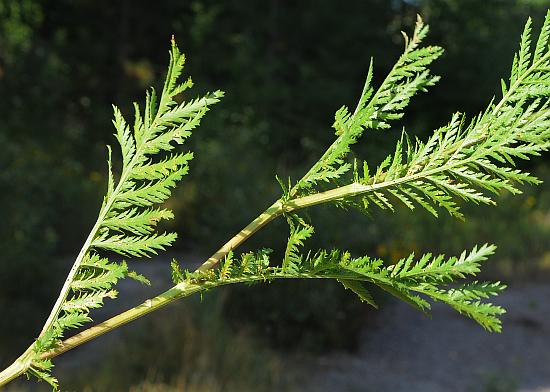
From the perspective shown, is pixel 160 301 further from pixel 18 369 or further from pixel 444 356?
pixel 444 356

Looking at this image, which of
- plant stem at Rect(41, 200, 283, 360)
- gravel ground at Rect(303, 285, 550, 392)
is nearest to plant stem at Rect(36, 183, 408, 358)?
plant stem at Rect(41, 200, 283, 360)

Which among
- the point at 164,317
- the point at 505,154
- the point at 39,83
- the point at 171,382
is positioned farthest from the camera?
the point at 39,83

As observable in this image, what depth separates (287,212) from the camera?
687mm

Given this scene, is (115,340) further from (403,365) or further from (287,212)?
(287,212)

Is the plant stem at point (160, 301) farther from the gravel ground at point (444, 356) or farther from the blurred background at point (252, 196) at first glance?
the gravel ground at point (444, 356)

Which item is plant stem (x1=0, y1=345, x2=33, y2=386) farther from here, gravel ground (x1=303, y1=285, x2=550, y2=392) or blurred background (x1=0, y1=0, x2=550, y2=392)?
gravel ground (x1=303, y1=285, x2=550, y2=392)

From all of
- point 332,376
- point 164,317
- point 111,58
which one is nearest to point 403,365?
point 332,376

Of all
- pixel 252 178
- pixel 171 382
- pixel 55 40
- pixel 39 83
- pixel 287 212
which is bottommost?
pixel 287 212

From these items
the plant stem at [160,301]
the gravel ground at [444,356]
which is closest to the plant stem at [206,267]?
the plant stem at [160,301]

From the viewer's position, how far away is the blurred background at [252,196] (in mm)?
5273

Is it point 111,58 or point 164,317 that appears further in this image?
point 111,58

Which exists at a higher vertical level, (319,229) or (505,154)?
(319,229)

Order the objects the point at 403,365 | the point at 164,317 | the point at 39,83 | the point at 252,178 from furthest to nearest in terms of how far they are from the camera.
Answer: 1. the point at 39,83
2. the point at 252,178
3. the point at 403,365
4. the point at 164,317

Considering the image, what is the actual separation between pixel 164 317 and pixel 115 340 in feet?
1.29
